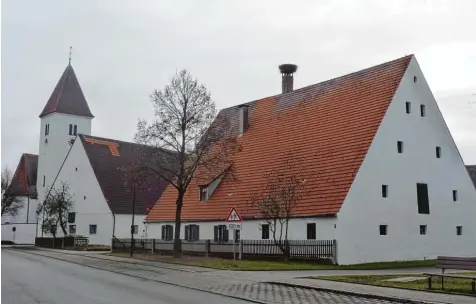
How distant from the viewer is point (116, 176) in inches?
2188

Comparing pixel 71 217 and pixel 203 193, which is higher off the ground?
pixel 203 193

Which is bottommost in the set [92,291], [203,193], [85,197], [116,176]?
[92,291]

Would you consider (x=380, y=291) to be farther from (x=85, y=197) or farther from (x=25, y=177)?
(x=25, y=177)

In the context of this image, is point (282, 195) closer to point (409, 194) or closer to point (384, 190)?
point (384, 190)

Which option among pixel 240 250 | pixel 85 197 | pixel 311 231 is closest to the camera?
pixel 311 231

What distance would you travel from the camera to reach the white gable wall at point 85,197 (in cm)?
5231

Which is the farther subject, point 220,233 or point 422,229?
point 220,233

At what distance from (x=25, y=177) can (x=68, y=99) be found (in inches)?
664

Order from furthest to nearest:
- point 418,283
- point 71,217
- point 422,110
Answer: point 71,217, point 422,110, point 418,283

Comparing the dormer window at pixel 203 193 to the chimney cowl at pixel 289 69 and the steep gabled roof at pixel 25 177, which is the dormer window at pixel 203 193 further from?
the steep gabled roof at pixel 25 177

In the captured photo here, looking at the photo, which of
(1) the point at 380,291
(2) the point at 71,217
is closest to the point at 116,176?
(2) the point at 71,217

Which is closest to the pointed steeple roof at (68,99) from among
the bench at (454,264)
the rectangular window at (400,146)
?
the rectangular window at (400,146)

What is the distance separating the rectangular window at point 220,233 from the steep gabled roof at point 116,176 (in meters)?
16.1

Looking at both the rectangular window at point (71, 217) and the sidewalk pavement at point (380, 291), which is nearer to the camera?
the sidewalk pavement at point (380, 291)
